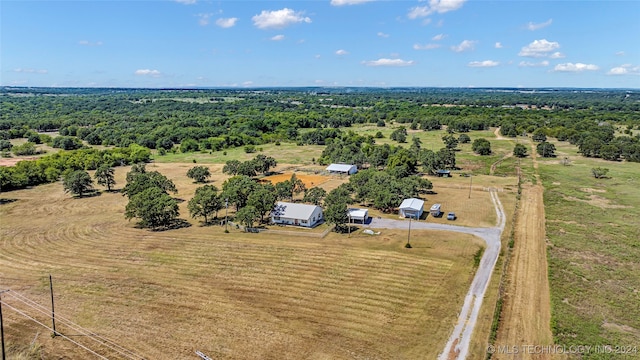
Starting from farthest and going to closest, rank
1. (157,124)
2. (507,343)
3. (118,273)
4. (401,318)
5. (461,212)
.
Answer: (157,124)
(461,212)
(118,273)
(401,318)
(507,343)

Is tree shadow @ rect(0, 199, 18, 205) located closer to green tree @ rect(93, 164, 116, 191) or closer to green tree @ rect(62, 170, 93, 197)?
green tree @ rect(62, 170, 93, 197)

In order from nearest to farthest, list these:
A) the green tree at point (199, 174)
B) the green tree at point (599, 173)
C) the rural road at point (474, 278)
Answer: the rural road at point (474, 278) → the green tree at point (199, 174) → the green tree at point (599, 173)

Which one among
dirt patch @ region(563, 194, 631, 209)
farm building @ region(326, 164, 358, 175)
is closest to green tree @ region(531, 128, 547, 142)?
dirt patch @ region(563, 194, 631, 209)

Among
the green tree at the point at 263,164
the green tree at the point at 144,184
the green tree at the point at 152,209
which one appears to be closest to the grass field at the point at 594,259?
the green tree at the point at 152,209

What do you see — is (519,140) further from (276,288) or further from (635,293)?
(276,288)

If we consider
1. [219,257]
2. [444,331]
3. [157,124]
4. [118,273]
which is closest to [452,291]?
[444,331]

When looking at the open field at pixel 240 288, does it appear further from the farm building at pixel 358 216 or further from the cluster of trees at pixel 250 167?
the cluster of trees at pixel 250 167
